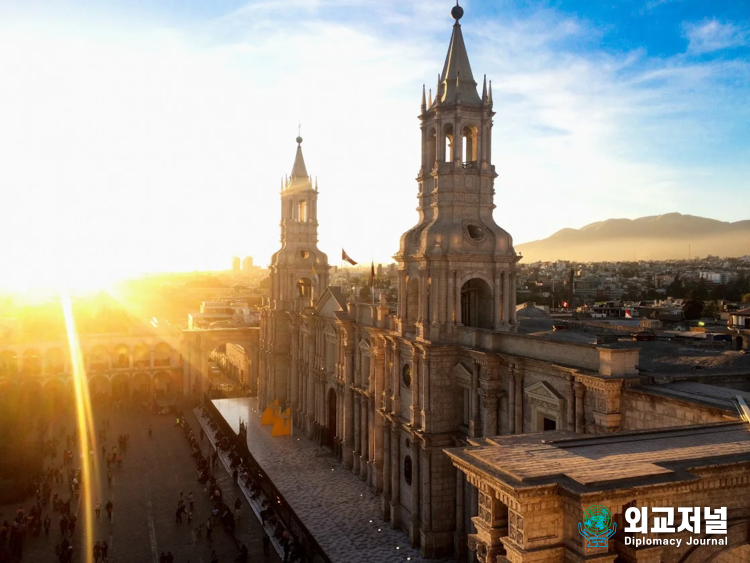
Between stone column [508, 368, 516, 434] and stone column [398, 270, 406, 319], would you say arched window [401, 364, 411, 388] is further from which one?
stone column [508, 368, 516, 434]

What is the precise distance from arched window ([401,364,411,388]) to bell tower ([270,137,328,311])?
20.0 m

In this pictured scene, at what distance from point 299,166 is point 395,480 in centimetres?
2742

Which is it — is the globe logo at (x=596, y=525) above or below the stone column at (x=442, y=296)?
below

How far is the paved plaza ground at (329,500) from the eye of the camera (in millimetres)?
25234

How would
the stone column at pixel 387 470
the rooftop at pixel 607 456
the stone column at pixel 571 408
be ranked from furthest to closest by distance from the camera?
the stone column at pixel 387 470, the stone column at pixel 571 408, the rooftop at pixel 607 456

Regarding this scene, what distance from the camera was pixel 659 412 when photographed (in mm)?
15891

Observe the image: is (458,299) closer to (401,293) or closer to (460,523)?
(401,293)

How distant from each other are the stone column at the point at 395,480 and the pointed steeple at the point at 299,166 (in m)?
25.2

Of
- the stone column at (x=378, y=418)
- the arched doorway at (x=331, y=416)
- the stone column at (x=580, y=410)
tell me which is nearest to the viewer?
the stone column at (x=580, y=410)

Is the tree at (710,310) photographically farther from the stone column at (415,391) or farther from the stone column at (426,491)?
the stone column at (426,491)

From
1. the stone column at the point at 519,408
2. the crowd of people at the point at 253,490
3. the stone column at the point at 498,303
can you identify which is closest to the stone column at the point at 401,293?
the stone column at the point at 498,303

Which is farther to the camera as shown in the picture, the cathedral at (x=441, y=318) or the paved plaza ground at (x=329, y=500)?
the paved plaza ground at (x=329, y=500)

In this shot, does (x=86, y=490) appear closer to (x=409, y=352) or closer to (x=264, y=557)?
(x=264, y=557)

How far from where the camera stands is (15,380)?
52969mm
